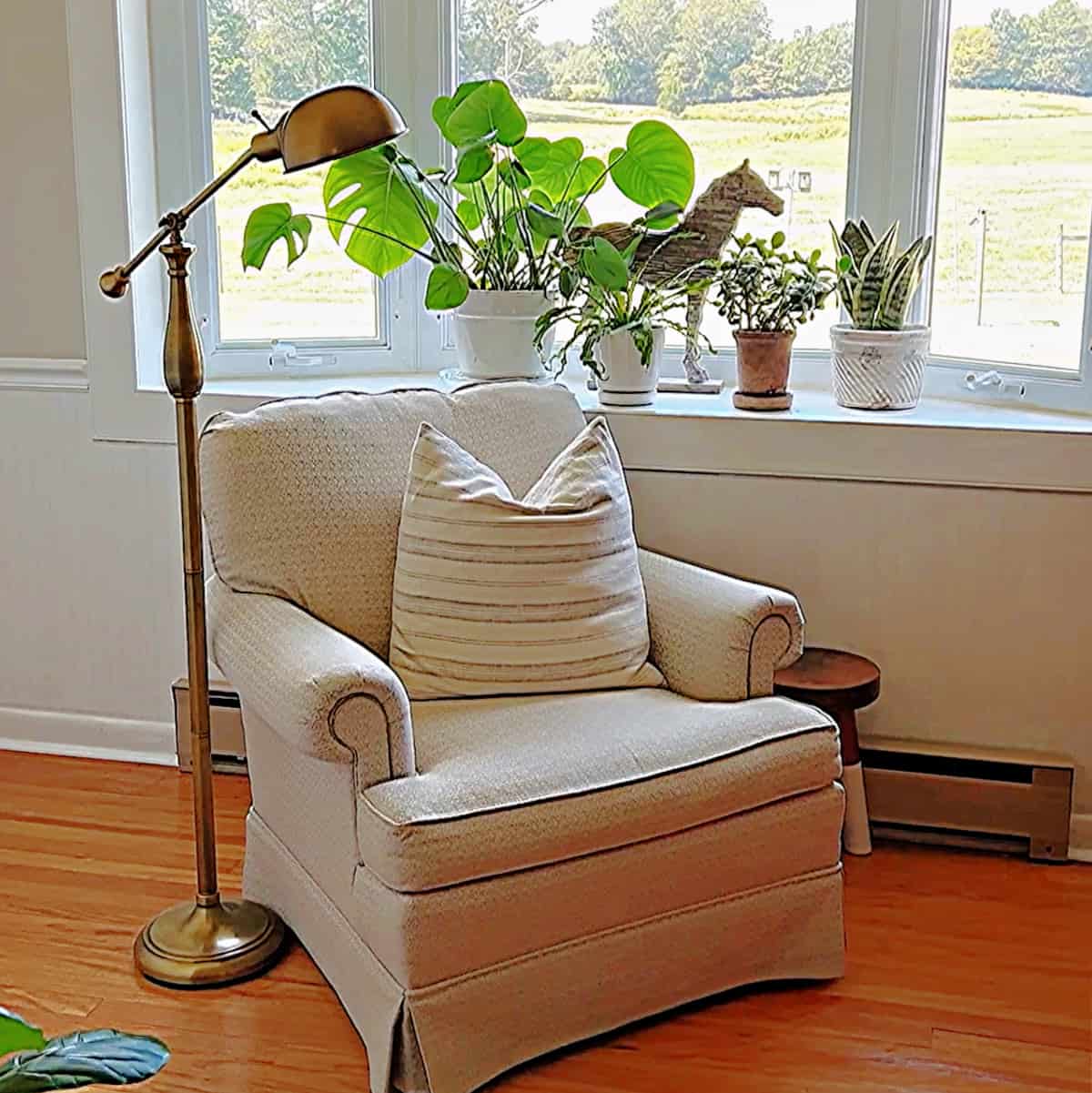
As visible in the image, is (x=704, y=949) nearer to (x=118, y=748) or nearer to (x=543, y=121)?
(x=118, y=748)

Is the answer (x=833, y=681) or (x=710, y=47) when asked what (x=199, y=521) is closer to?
(x=833, y=681)

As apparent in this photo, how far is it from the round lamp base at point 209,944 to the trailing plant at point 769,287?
4.77ft

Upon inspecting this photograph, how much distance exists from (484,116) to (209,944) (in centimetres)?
157

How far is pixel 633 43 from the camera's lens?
2.99 metres

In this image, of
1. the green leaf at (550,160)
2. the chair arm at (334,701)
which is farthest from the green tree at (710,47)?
the chair arm at (334,701)

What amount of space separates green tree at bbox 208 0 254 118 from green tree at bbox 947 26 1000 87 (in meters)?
1.49

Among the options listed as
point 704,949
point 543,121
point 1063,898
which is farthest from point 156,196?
point 1063,898

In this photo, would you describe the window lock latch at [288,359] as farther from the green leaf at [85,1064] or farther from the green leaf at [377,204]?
the green leaf at [85,1064]

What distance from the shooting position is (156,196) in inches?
118

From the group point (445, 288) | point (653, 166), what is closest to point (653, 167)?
point (653, 166)

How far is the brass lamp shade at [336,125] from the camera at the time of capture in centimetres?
187

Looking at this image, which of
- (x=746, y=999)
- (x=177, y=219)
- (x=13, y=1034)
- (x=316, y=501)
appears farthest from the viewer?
(x=316, y=501)

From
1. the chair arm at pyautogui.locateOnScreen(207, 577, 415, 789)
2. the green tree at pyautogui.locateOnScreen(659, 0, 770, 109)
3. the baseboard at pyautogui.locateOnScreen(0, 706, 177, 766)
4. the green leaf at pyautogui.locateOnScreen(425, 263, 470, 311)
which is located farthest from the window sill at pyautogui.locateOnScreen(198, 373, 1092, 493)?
the chair arm at pyautogui.locateOnScreen(207, 577, 415, 789)

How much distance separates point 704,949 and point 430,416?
1.02 meters
